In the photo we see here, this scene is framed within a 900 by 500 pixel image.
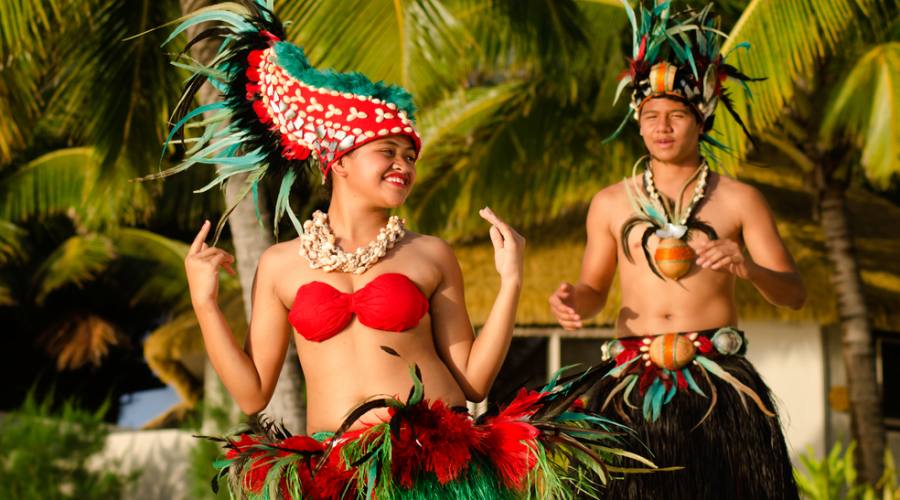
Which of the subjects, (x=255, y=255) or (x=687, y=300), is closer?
(x=687, y=300)

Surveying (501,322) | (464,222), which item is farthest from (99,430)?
(501,322)

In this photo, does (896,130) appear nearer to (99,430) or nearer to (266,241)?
(266,241)

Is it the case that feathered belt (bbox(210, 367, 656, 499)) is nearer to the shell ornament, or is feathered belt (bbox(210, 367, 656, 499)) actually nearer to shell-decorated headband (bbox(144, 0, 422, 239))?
shell-decorated headband (bbox(144, 0, 422, 239))

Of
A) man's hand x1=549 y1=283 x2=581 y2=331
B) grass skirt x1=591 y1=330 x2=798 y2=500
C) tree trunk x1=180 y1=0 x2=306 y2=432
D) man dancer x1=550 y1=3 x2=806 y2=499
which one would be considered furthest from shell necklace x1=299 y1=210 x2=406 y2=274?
tree trunk x1=180 y1=0 x2=306 y2=432

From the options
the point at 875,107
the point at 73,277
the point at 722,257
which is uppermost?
the point at 875,107

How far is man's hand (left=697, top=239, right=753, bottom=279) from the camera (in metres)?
4.12

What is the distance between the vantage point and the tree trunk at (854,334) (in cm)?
1104

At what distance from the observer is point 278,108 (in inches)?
144

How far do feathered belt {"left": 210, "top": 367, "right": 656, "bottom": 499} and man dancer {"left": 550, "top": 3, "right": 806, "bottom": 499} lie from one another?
1116mm

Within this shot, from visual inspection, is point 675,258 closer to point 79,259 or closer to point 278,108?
point 278,108

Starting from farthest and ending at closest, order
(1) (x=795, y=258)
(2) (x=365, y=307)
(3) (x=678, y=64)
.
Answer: (1) (x=795, y=258) < (3) (x=678, y=64) < (2) (x=365, y=307)

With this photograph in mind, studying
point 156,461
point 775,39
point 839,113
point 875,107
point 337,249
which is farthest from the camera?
point 156,461

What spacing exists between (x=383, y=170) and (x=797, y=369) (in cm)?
981

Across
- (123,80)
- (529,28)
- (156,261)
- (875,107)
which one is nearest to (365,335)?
(123,80)
